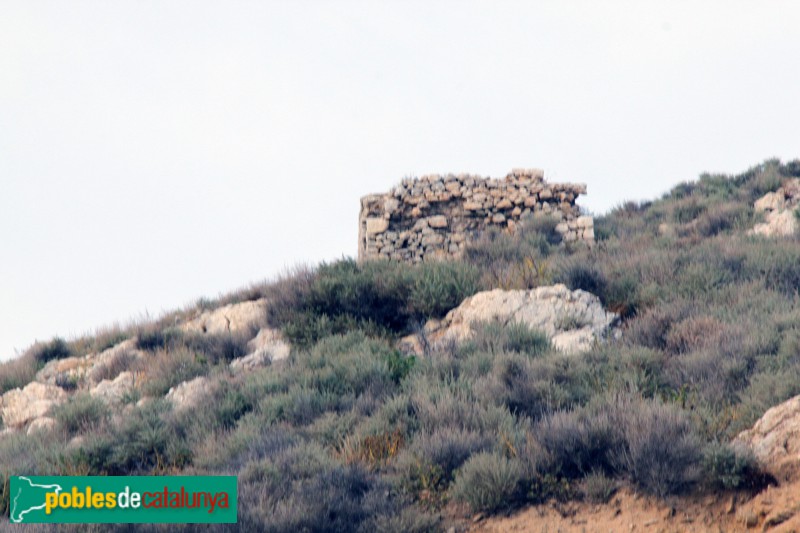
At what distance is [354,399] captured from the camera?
7.85 metres

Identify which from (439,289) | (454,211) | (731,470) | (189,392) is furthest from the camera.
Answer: (454,211)

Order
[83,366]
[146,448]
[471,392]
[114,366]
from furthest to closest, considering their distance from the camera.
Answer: [83,366], [114,366], [471,392], [146,448]

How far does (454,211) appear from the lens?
14.2m

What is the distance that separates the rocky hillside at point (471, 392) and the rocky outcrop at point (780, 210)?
0.57 ft

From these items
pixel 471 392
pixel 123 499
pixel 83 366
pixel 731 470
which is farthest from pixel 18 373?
pixel 731 470

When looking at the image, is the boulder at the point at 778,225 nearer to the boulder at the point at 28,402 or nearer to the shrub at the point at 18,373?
the boulder at the point at 28,402

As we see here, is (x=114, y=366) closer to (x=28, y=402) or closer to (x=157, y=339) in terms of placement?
(x=157, y=339)

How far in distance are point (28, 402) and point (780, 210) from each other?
505 inches

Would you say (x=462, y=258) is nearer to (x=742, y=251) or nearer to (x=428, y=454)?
(x=742, y=251)

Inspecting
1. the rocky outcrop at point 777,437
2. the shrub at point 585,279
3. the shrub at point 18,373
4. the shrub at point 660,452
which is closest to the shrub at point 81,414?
the shrub at point 18,373

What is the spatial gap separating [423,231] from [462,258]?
134 cm

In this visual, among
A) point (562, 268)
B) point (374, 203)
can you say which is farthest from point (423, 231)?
point (562, 268)

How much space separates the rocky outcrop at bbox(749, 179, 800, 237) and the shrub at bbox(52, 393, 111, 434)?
10343 mm

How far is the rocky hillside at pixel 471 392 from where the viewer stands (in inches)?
229
